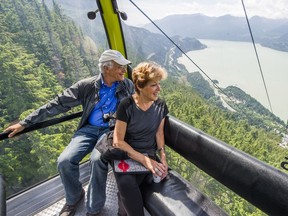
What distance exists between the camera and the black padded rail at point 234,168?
1187 mm

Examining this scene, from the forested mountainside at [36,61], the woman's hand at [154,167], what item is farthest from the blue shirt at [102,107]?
the woman's hand at [154,167]

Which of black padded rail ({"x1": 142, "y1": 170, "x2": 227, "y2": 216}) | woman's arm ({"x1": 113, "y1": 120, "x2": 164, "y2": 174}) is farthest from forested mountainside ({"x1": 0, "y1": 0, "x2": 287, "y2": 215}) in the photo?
black padded rail ({"x1": 142, "y1": 170, "x2": 227, "y2": 216})

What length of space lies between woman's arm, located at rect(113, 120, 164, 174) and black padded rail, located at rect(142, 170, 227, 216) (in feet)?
0.48

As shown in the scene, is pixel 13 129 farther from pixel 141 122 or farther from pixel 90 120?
pixel 141 122

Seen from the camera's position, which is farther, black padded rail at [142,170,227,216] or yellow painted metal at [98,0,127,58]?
yellow painted metal at [98,0,127,58]

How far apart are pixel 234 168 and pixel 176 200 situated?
1.39ft

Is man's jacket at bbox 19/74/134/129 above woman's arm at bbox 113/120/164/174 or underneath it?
above

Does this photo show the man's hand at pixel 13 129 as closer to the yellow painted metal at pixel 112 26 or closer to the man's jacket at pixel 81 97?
the man's jacket at pixel 81 97

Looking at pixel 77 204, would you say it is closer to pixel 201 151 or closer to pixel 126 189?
pixel 126 189

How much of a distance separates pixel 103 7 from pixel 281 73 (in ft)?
161

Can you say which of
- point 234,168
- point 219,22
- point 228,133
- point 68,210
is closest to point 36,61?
point 68,210

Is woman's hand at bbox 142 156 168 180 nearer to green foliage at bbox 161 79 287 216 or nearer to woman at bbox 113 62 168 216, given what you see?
woman at bbox 113 62 168 216

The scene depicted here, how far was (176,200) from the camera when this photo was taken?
56.3 inches

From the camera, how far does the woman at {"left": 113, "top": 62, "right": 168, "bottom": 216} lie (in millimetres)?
1400
